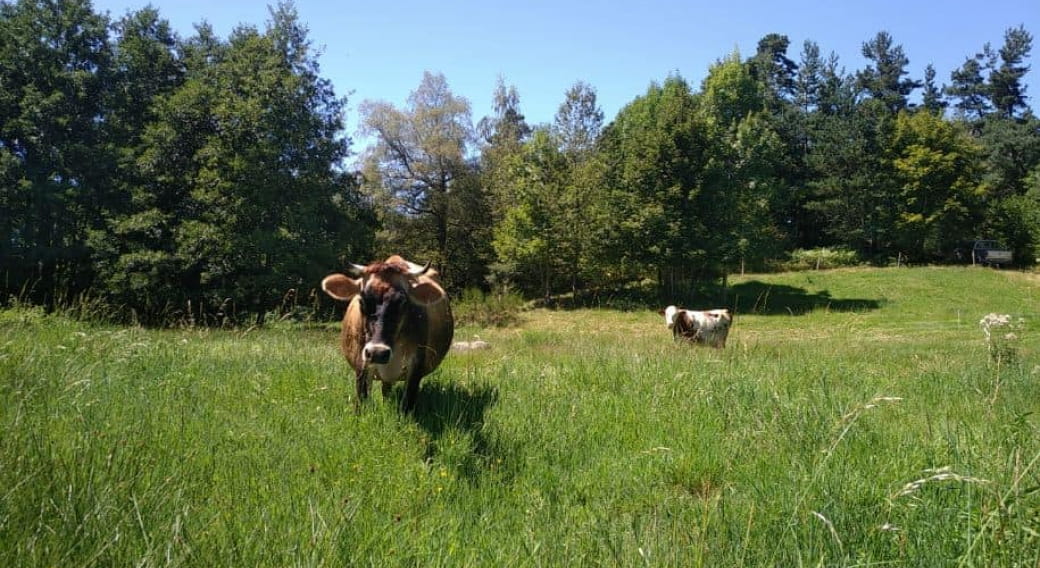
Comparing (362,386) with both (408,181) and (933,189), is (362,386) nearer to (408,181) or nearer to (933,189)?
(408,181)

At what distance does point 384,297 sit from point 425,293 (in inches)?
21.8

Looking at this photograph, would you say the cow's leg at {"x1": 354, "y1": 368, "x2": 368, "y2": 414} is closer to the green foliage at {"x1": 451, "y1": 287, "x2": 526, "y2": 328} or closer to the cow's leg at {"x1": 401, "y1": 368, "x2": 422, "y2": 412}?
the cow's leg at {"x1": 401, "y1": 368, "x2": 422, "y2": 412}

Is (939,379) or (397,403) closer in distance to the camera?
(397,403)

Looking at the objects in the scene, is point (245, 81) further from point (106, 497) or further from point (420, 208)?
point (106, 497)

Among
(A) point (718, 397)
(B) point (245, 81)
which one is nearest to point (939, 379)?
(A) point (718, 397)

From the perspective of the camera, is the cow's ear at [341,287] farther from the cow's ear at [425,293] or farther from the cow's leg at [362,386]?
the cow's leg at [362,386]

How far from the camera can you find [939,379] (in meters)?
6.42

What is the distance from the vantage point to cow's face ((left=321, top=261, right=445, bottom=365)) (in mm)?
4945

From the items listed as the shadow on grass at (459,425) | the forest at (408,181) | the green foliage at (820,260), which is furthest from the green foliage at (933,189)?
the shadow on grass at (459,425)

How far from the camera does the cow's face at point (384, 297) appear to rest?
4.95 meters

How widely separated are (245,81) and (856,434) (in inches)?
1212

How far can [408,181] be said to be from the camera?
43.7 meters

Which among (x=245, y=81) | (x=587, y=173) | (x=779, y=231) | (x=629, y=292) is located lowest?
(x=629, y=292)

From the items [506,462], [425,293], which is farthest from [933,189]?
[506,462]
